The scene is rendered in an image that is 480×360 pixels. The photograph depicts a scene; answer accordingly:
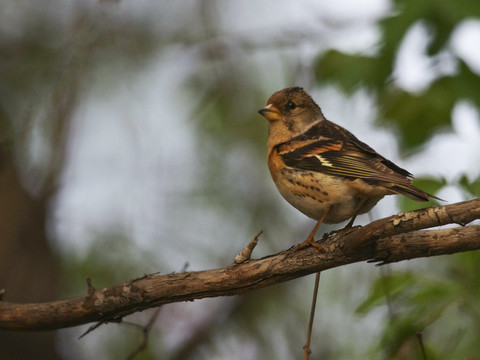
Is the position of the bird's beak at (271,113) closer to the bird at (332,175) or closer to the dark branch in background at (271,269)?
the bird at (332,175)

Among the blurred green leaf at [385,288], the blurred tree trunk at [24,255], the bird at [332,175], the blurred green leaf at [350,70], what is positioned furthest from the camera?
Result: the blurred tree trunk at [24,255]

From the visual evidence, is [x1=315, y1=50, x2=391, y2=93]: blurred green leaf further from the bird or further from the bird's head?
the bird

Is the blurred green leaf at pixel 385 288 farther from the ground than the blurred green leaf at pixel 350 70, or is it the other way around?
the blurred green leaf at pixel 350 70

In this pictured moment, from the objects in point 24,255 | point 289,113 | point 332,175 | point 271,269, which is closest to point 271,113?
point 289,113

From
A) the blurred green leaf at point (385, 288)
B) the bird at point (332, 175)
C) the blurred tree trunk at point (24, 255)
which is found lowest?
the blurred tree trunk at point (24, 255)

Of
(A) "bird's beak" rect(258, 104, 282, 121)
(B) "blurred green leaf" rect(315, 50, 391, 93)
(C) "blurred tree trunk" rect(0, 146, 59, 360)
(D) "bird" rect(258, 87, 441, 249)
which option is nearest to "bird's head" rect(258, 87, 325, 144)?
(A) "bird's beak" rect(258, 104, 282, 121)

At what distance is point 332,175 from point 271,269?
980 millimetres

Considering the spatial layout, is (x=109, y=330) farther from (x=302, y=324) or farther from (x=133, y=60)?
(x=133, y=60)

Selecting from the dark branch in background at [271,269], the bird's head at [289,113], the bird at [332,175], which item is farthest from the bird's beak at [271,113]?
the dark branch in background at [271,269]

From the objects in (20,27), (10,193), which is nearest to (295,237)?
(10,193)

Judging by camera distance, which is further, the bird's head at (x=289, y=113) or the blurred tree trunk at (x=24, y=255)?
the blurred tree trunk at (x=24, y=255)

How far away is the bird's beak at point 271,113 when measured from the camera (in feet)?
17.5

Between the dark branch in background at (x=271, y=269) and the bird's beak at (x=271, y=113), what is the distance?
1.83m

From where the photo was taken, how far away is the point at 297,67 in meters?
6.04
